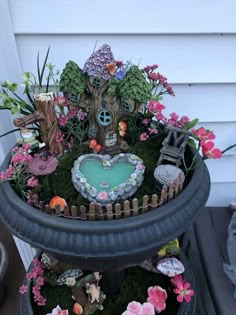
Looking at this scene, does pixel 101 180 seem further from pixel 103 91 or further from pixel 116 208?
pixel 103 91

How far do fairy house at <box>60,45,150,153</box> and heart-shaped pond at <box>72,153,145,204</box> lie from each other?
0.08 meters

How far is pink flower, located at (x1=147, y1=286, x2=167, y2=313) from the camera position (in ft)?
2.79

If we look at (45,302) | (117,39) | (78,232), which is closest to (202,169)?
(78,232)

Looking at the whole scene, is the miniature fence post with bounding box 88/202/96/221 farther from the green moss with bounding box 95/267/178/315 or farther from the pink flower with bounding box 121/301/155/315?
the green moss with bounding box 95/267/178/315

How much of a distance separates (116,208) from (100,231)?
0.05 m

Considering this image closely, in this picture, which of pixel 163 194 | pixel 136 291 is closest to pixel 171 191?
pixel 163 194

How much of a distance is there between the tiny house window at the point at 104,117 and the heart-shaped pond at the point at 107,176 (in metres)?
0.08

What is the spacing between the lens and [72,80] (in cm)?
69

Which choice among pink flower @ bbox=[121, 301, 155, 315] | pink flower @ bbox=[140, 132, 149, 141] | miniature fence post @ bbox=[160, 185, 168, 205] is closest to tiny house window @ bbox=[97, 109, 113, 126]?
pink flower @ bbox=[140, 132, 149, 141]

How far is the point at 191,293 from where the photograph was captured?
33.5 inches

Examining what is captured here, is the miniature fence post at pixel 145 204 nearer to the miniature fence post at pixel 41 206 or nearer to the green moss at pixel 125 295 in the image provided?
the miniature fence post at pixel 41 206

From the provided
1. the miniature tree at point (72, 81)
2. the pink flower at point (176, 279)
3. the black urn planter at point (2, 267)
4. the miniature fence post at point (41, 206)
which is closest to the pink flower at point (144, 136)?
the miniature tree at point (72, 81)

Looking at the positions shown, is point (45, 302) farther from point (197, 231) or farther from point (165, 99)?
point (165, 99)
